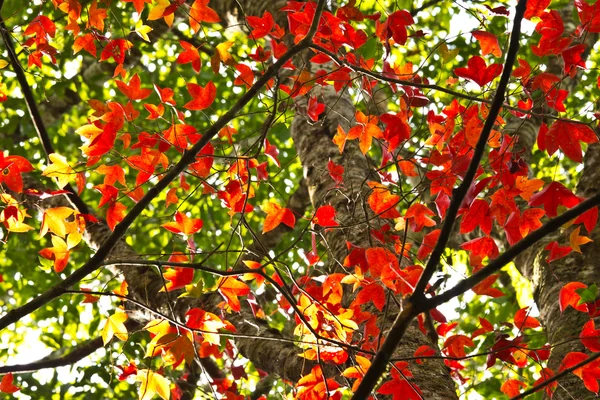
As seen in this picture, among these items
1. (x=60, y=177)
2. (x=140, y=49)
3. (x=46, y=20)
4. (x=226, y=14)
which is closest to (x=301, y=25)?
(x=60, y=177)

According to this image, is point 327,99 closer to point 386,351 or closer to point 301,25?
point 301,25

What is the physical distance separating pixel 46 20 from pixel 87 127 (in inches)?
44.1

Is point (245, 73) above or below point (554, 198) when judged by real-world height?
above

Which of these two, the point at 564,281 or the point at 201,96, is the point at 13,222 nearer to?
the point at 201,96

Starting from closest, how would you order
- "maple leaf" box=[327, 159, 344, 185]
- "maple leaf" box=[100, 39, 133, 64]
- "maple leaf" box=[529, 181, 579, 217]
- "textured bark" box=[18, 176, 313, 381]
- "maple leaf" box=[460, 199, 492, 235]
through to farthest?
"maple leaf" box=[529, 181, 579, 217], "maple leaf" box=[460, 199, 492, 235], "textured bark" box=[18, 176, 313, 381], "maple leaf" box=[327, 159, 344, 185], "maple leaf" box=[100, 39, 133, 64]

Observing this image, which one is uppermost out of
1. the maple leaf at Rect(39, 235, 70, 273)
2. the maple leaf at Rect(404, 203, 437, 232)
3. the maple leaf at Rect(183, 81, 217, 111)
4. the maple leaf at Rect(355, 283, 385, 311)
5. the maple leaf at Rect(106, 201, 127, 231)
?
the maple leaf at Rect(183, 81, 217, 111)

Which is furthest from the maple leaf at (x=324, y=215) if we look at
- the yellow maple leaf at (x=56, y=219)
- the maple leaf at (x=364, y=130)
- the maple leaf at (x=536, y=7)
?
the maple leaf at (x=536, y=7)

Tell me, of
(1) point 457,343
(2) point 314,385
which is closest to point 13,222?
(2) point 314,385

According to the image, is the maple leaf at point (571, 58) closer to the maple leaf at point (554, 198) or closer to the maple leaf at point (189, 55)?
the maple leaf at point (554, 198)

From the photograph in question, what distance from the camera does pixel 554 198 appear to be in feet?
4.86

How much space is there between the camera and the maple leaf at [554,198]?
4.83 feet

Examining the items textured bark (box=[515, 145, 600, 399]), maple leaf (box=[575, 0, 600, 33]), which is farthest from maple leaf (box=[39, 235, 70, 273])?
maple leaf (box=[575, 0, 600, 33])

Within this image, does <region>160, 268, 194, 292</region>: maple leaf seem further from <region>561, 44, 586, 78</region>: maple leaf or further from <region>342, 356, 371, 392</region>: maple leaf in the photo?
<region>561, 44, 586, 78</region>: maple leaf

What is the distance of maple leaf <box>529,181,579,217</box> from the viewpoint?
4.83 ft
